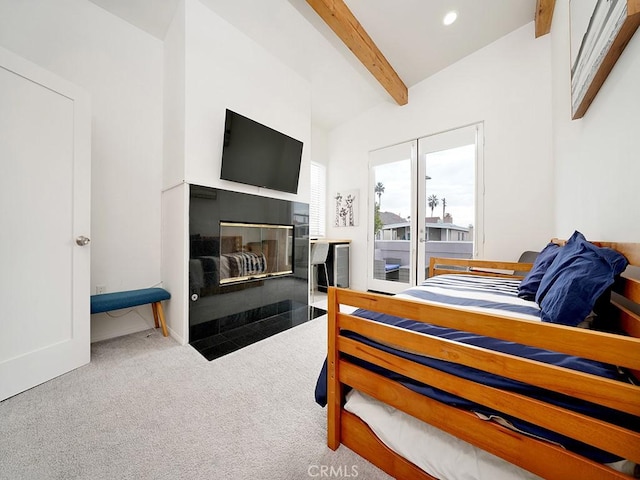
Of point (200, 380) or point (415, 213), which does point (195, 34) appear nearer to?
point (200, 380)

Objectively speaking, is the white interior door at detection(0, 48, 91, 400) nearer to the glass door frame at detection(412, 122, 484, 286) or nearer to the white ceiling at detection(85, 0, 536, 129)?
the white ceiling at detection(85, 0, 536, 129)

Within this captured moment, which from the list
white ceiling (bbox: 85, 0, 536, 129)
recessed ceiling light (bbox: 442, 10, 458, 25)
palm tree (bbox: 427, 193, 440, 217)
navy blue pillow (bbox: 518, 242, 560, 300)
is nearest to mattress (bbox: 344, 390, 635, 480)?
navy blue pillow (bbox: 518, 242, 560, 300)

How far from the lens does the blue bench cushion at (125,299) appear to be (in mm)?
1850

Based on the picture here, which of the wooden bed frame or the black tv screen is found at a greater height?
the black tv screen

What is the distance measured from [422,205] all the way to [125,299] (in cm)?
346

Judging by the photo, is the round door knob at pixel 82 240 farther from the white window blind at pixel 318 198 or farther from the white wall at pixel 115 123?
the white window blind at pixel 318 198

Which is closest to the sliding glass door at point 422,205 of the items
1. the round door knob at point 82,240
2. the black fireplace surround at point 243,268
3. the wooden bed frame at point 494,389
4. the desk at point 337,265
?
the desk at point 337,265

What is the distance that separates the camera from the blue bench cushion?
1850 mm

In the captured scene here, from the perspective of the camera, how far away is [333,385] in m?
1.03

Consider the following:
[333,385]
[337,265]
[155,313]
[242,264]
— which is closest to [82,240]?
[155,313]

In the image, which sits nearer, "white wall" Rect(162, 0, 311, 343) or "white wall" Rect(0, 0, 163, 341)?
"white wall" Rect(0, 0, 163, 341)

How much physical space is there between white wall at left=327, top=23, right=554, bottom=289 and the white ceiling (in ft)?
0.76

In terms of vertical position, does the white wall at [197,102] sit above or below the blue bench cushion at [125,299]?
above

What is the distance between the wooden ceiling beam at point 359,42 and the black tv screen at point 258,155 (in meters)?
1.10
